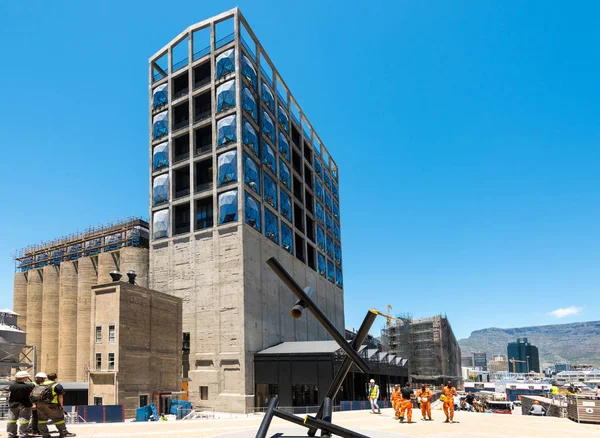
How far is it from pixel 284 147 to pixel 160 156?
655 inches

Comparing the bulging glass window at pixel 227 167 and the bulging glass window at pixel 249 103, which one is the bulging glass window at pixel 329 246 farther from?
the bulging glass window at pixel 227 167

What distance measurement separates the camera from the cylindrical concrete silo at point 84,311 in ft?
202

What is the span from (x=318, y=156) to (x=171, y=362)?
5161 cm

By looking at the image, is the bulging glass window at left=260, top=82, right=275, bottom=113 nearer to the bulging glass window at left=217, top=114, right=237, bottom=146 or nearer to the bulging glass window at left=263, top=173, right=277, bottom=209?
the bulging glass window at left=217, top=114, right=237, bottom=146

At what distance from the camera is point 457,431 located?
65.4 ft

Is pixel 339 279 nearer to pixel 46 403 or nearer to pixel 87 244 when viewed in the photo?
pixel 87 244

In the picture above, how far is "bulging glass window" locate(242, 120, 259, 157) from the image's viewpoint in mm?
58281

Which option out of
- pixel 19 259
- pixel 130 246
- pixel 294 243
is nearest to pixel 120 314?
pixel 130 246

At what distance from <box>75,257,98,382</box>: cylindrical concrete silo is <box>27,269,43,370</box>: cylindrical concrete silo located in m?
11.7

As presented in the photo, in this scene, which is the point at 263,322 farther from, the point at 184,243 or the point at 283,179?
the point at 283,179

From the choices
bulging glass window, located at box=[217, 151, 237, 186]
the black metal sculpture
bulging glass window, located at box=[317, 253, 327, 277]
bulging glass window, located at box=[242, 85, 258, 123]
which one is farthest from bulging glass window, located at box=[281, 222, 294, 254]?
the black metal sculpture

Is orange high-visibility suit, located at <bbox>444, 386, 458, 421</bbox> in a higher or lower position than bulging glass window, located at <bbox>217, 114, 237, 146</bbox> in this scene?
lower

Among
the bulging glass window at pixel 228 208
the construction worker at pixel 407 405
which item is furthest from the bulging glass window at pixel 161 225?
the construction worker at pixel 407 405

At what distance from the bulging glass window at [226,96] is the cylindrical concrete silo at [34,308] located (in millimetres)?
39934
